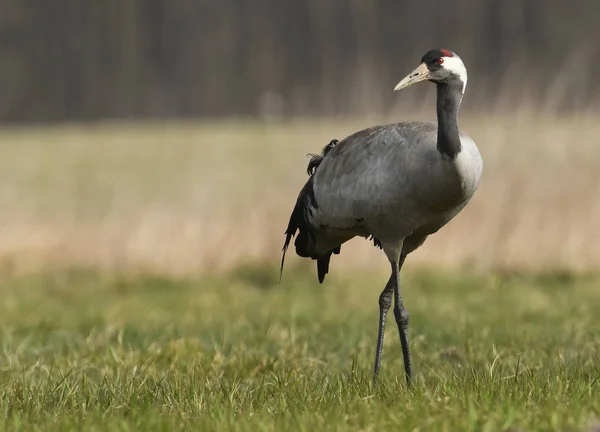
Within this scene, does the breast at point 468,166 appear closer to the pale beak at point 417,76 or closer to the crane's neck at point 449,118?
the crane's neck at point 449,118

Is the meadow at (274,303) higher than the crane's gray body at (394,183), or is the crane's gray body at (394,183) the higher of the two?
the crane's gray body at (394,183)

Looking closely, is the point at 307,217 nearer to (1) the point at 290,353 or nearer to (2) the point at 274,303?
(1) the point at 290,353

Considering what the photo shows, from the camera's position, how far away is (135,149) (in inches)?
917

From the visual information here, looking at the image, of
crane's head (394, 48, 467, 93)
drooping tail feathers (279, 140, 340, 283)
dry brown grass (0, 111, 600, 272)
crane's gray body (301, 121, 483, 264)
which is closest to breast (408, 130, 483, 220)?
crane's gray body (301, 121, 483, 264)

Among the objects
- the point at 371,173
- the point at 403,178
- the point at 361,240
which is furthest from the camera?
the point at 361,240

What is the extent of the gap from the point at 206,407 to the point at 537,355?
7.84ft

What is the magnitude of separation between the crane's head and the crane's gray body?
28 cm

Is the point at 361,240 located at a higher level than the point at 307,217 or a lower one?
lower

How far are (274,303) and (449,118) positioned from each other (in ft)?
17.1

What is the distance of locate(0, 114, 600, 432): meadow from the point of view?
3.80m

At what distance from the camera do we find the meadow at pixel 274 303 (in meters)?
3.80

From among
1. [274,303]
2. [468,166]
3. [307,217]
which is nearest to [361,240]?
[274,303]

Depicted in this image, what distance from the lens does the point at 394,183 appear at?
4738mm

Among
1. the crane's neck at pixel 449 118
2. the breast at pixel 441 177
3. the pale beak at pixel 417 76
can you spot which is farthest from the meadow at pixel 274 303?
the pale beak at pixel 417 76
